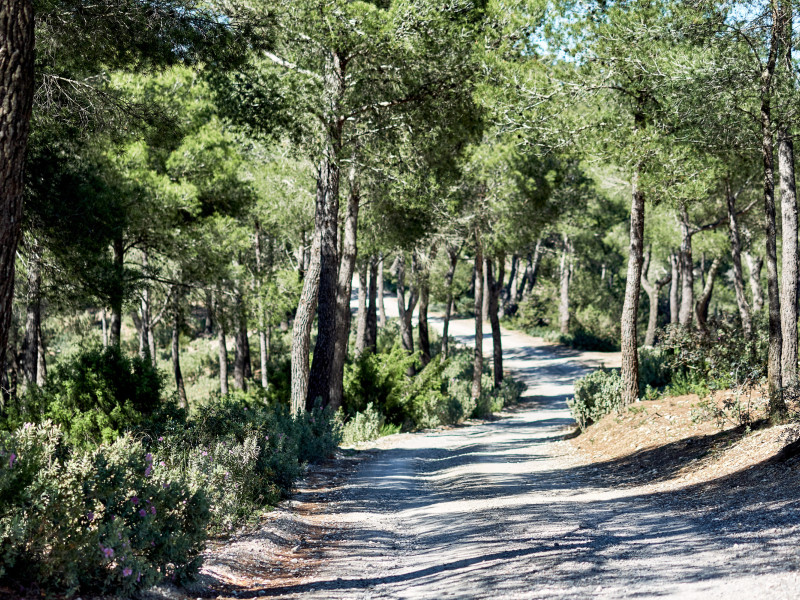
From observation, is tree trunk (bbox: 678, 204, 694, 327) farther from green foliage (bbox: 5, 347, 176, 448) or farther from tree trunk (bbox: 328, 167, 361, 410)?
green foliage (bbox: 5, 347, 176, 448)

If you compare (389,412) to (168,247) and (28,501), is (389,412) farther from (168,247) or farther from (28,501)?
(28,501)

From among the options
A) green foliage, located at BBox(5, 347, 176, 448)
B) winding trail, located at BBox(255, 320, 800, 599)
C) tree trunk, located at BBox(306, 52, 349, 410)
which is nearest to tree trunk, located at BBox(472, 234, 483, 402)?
tree trunk, located at BBox(306, 52, 349, 410)

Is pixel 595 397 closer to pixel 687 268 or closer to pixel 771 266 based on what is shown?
pixel 771 266

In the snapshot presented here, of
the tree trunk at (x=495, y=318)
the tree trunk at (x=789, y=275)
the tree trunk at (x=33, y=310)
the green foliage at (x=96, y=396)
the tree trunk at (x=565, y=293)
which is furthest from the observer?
the tree trunk at (x=565, y=293)

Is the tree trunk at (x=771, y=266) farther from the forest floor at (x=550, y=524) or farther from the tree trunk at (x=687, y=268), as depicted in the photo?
the tree trunk at (x=687, y=268)

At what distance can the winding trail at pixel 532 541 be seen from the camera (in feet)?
17.2

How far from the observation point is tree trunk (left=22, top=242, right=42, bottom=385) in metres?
14.0

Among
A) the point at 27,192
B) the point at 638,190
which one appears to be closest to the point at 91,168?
the point at 27,192

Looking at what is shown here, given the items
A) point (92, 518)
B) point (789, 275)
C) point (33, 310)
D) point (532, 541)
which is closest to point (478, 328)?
point (33, 310)

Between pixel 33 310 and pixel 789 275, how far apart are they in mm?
13573

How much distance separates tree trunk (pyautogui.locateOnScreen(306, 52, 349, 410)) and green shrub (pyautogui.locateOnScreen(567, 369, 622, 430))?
5636 millimetres

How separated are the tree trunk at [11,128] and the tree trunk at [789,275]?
9166 mm

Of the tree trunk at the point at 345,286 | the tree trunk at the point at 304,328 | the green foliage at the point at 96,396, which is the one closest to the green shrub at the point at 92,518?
the green foliage at the point at 96,396

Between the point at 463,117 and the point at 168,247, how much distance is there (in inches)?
322
